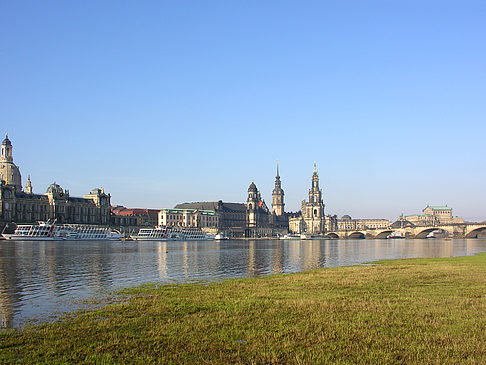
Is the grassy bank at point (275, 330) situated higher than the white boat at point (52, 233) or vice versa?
the grassy bank at point (275, 330)

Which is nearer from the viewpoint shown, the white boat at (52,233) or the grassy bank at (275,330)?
the grassy bank at (275,330)

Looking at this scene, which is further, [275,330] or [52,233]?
[52,233]

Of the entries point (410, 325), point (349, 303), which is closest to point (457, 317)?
point (410, 325)

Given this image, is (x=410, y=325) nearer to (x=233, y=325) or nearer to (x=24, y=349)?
(x=233, y=325)

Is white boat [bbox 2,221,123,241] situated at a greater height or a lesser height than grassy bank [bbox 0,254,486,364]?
lesser

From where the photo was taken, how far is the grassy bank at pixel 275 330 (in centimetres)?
1304

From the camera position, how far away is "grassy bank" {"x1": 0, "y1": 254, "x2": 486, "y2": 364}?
513 inches

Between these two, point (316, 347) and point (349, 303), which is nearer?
point (316, 347)

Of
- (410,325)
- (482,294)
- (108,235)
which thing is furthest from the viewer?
(108,235)

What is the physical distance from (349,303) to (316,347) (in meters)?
7.21

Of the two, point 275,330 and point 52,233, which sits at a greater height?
point 275,330

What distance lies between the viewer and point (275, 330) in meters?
15.7

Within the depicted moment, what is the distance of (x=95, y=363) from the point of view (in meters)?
12.6

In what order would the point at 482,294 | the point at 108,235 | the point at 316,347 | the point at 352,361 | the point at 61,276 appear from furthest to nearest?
the point at 108,235 < the point at 61,276 < the point at 482,294 < the point at 316,347 < the point at 352,361
